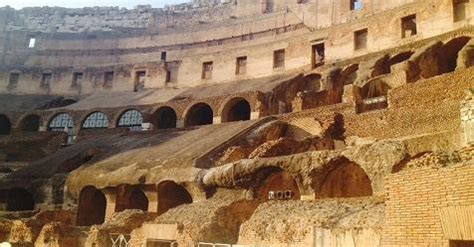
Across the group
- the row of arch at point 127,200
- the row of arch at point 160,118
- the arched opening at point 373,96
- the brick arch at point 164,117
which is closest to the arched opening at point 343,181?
the arched opening at point 373,96

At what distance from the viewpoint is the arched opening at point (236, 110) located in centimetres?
3347

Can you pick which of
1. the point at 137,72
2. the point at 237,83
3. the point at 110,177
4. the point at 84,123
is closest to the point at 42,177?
the point at 110,177

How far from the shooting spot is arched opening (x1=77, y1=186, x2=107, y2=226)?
2416 cm

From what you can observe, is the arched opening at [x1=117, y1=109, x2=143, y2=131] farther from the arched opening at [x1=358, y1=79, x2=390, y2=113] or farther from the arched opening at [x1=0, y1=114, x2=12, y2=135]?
the arched opening at [x1=358, y1=79, x2=390, y2=113]

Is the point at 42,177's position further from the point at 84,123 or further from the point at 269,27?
the point at 269,27

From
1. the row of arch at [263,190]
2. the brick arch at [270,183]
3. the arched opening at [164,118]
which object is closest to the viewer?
the row of arch at [263,190]

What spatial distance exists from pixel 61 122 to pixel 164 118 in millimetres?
8738

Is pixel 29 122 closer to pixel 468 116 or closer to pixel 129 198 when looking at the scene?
pixel 129 198

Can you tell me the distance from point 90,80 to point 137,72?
4.99 metres

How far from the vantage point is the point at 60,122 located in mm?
39156

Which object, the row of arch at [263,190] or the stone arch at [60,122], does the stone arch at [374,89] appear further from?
the stone arch at [60,122]

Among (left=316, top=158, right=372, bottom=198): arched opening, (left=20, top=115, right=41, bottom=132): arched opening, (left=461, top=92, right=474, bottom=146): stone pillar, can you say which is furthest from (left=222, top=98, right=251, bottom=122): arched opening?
(left=461, top=92, right=474, bottom=146): stone pillar

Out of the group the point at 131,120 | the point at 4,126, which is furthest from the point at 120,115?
the point at 4,126

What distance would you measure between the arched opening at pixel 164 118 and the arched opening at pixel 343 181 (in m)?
21.7
